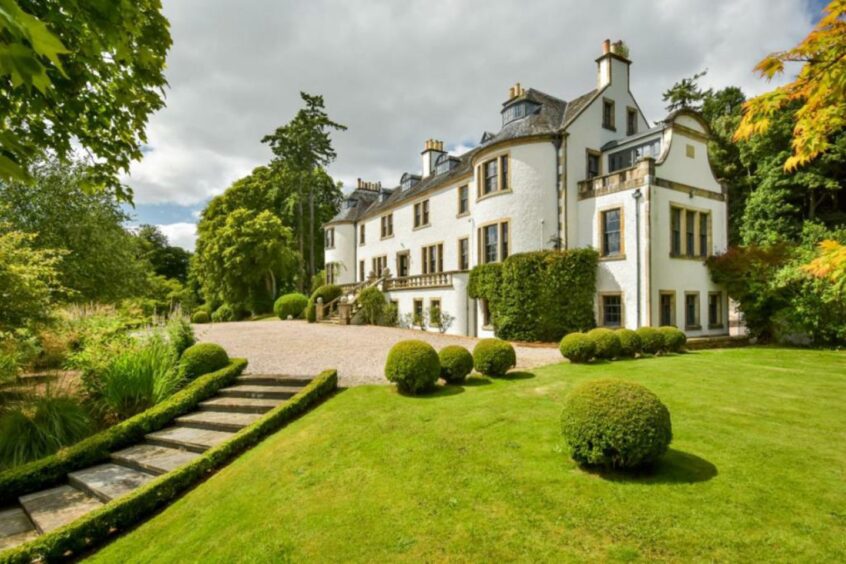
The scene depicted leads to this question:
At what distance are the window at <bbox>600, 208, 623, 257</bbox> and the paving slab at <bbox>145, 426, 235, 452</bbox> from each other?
55.8 feet

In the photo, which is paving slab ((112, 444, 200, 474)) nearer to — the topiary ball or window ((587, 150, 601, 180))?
the topiary ball

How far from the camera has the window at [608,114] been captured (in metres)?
21.6

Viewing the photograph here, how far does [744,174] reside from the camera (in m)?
35.2

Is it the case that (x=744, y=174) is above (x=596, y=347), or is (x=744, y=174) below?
above

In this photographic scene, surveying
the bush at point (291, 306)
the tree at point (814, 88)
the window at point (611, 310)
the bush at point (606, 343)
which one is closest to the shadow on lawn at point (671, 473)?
the tree at point (814, 88)

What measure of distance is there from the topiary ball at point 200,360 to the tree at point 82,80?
18.0 feet

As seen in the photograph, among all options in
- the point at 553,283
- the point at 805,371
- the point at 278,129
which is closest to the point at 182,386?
the point at 553,283

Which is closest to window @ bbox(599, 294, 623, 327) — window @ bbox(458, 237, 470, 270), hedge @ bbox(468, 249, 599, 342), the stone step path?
hedge @ bbox(468, 249, 599, 342)

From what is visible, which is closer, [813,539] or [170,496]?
[813,539]

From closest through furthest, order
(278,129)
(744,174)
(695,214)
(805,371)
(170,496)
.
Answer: (170,496) → (805,371) → (695,214) → (744,174) → (278,129)

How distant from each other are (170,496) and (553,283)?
15.7 meters

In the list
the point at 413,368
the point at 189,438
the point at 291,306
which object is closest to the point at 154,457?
the point at 189,438

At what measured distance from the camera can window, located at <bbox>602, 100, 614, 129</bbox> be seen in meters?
21.6

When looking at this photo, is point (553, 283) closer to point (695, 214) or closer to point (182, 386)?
point (695, 214)
